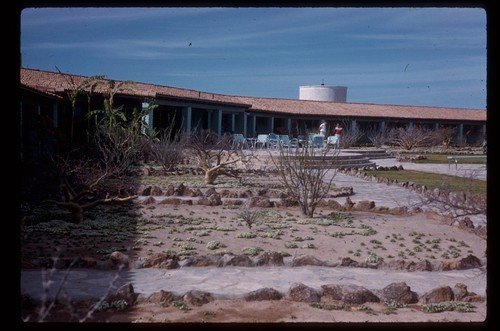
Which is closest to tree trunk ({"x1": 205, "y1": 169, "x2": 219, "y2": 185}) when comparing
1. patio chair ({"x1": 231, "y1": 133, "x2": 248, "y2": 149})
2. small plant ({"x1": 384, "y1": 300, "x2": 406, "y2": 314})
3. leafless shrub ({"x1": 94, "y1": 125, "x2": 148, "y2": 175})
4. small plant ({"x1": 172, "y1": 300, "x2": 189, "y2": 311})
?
leafless shrub ({"x1": 94, "y1": 125, "x2": 148, "y2": 175})

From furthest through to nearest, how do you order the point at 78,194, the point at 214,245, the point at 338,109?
the point at 338,109, the point at 78,194, the point at 214,245

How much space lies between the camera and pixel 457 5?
12.9 feet

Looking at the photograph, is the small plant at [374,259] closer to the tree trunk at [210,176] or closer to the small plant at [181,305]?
the small plant at [181,305]

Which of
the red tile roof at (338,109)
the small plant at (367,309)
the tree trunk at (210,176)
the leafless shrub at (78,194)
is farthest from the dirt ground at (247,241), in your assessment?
the red tile roof at (338,109)

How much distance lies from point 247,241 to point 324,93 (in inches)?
1432

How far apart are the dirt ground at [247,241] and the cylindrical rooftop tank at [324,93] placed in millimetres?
33265

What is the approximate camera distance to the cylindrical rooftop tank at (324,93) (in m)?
42.6

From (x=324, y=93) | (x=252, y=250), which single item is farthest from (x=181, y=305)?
(x=324, y=93)

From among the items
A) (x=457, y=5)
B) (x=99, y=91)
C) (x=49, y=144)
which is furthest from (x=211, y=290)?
(x=99, y=91)

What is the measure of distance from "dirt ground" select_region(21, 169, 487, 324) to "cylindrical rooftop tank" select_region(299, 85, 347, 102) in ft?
109

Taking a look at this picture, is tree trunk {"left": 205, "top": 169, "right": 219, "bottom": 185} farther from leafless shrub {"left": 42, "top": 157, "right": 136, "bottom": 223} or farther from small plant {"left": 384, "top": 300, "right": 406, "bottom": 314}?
small plant {"left": 384, "top": 300, "right": 406, "bottom": 314}

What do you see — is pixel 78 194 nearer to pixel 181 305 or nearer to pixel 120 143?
pixel 181 305

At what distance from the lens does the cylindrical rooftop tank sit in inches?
1678

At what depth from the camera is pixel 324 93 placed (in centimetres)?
4262
